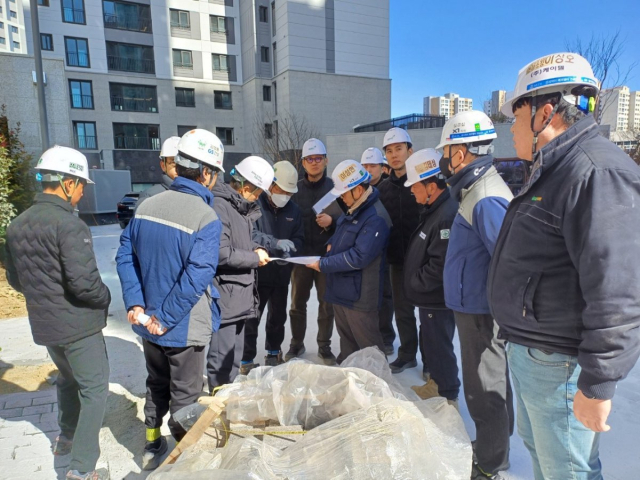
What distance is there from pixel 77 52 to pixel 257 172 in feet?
109

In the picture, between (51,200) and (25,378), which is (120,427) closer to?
(25,378)

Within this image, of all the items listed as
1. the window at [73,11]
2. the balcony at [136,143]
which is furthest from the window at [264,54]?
the window at [73,11]

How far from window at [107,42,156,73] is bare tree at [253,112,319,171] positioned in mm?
9209

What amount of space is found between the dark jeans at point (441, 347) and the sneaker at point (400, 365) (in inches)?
34.1

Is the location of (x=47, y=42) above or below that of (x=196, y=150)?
above

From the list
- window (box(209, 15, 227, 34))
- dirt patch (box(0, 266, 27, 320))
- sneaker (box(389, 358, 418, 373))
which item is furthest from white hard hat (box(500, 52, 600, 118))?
window (box(209, 15, 227, 34))

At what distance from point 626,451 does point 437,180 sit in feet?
7.34

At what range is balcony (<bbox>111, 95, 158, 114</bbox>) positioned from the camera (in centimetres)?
3025

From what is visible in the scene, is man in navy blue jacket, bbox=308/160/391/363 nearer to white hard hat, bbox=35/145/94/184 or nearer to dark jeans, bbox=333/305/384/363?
dark jeans, bbox=333/305/384/363

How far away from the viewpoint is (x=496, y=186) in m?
2.33

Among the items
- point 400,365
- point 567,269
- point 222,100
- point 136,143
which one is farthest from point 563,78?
point 222,100

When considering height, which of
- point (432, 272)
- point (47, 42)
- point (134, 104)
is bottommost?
point (432, 272)

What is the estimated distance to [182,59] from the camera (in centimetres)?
3141

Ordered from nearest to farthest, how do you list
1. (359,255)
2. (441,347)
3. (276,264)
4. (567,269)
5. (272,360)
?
(567,269) → (441,347) → (359,255) → (276,264) → (272,360)
